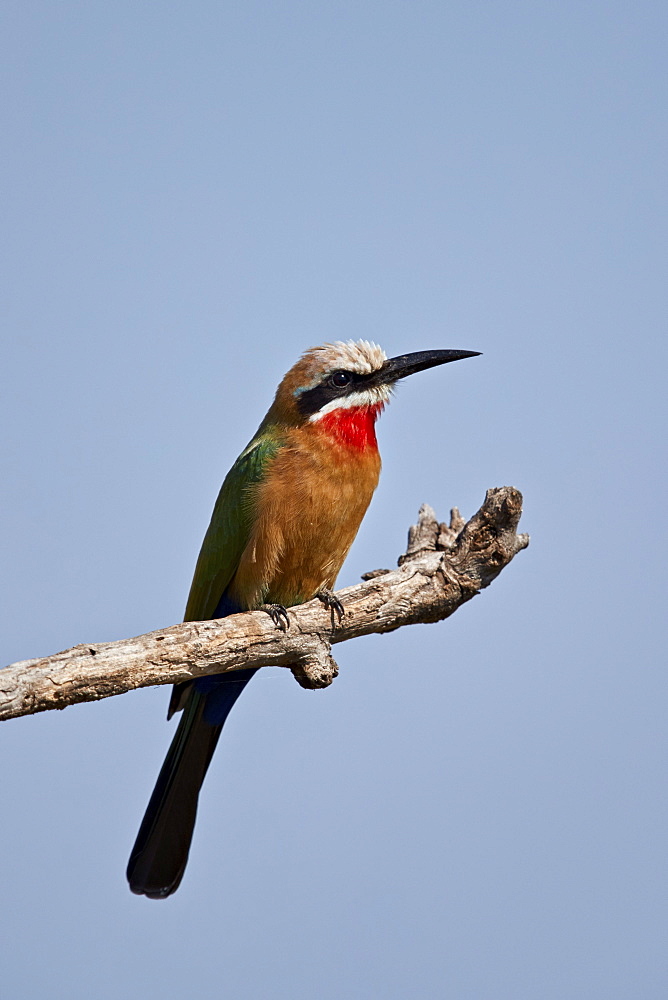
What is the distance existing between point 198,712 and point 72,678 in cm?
133

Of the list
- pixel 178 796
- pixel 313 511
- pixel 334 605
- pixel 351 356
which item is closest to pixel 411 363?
pixel 351 356

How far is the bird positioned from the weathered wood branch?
0.28m

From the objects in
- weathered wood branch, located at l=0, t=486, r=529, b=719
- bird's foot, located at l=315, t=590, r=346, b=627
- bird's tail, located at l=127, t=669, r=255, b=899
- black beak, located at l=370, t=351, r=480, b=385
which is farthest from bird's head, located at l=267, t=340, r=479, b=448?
bird's tail, located at l=127, t=669, r=255, b=899

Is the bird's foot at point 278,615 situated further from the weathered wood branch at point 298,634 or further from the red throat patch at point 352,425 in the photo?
the red throat patch at point 352,425

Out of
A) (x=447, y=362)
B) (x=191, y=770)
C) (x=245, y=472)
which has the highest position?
(x=447, y=362)

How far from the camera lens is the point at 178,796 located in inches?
171

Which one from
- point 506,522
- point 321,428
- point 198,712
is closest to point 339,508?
point 321,428

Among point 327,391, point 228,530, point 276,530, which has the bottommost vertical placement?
point 276,530

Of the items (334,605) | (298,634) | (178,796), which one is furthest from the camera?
(178,796)

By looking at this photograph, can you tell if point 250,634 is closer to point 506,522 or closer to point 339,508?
point 339,508

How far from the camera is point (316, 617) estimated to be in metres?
3.90

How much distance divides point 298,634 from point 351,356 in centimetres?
140

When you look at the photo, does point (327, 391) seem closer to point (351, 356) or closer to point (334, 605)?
point (351, 356)

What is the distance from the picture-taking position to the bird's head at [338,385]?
14.4 feet
